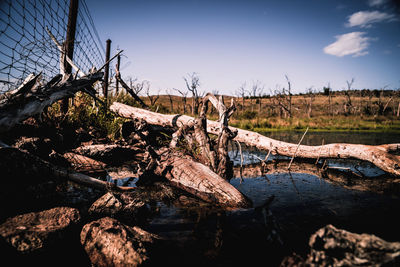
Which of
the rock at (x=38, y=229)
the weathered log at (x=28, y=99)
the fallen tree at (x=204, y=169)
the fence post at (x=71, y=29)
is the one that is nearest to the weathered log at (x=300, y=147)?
the fallen tree at (x=204, y=169)

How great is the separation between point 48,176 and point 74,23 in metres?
4.27

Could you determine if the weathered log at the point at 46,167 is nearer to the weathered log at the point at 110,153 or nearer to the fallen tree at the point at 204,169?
the fallen tree at the point at 204,169

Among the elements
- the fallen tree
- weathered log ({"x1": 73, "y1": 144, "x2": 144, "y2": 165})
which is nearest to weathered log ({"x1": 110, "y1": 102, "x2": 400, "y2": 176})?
the fallen tree

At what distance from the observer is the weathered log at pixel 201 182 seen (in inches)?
110

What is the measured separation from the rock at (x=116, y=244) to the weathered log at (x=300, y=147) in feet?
10.4

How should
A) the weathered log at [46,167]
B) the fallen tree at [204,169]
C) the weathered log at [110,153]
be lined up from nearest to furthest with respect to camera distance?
1. the weathered log at [46,167]
2. the fallen tree at [204,169]
3. the weathered log at [110,153]

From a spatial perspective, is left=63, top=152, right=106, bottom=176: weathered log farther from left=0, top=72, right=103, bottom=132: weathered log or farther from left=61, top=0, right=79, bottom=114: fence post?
left=61, top=0, right=79, bottom=114: fence post

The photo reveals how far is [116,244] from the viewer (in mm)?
1629

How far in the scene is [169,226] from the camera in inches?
90.0

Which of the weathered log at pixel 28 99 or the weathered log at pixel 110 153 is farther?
the weathered log at pixel 110 153

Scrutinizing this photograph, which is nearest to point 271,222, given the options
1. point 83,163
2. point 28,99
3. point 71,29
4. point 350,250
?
point 350,250

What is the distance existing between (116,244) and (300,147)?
5.60 meters

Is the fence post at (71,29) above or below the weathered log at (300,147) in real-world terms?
above

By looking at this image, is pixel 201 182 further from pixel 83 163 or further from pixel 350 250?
pixel 83 163
